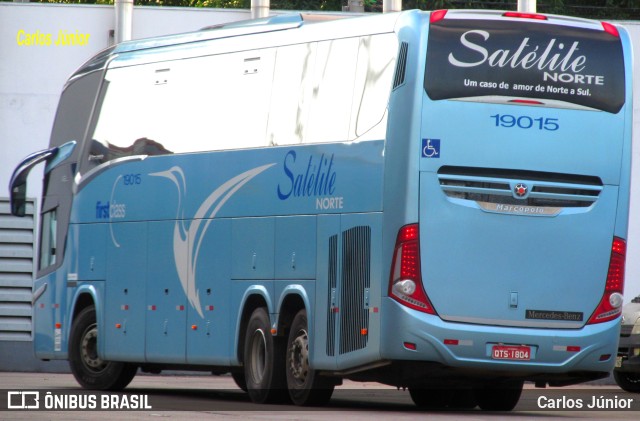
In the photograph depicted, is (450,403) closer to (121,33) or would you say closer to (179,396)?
(179,396)

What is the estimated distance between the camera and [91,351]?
865 inches

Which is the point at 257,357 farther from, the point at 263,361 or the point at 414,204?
the point at 414,204

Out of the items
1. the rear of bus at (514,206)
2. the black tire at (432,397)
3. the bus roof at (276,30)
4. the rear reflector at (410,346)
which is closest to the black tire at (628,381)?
the black tire at (432,397)

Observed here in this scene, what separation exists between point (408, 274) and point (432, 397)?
363cm

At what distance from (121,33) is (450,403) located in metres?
12.1

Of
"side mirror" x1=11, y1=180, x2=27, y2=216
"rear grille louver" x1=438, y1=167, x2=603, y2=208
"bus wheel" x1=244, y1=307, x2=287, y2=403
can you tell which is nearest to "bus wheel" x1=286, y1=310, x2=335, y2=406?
"bus wheel" x1=244, y1=307, x2=287, y2=403

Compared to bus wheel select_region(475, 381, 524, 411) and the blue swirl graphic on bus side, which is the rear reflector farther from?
the blue swirl graphic on bus side

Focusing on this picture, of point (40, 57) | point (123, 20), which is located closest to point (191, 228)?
point (123, 20)

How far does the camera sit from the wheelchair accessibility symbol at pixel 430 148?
51.7 feet

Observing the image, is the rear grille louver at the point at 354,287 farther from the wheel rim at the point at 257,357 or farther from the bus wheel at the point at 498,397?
the bus wheel at the point at 498,397

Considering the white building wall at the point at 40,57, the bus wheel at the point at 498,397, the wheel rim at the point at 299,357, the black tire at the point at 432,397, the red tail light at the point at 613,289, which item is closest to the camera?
the red tail light at the point at 613,289

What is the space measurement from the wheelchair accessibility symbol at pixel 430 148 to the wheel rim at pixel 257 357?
11.0 ft

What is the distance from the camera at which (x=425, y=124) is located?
15.8 metres

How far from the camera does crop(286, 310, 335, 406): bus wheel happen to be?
670 inches
